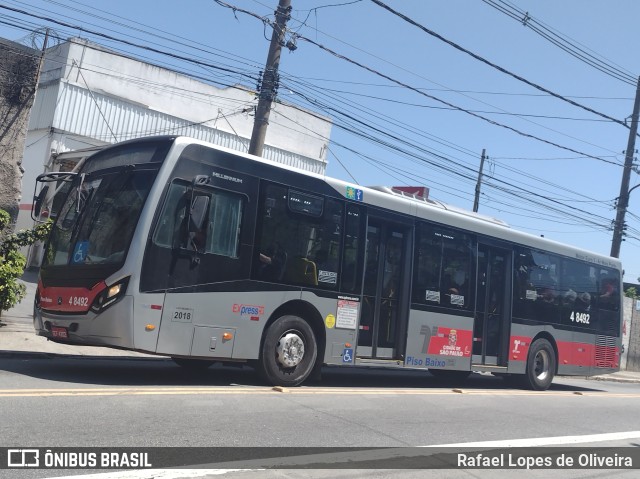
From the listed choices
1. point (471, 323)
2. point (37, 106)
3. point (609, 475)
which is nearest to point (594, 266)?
point (471, 323)

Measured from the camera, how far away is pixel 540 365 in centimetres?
1475

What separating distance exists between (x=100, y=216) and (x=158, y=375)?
271 cm

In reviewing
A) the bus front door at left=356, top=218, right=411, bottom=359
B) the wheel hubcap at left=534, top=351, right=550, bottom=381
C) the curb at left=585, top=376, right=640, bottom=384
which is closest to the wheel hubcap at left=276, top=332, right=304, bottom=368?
the bus front door at left=356, top=218, right=411, bottom=359

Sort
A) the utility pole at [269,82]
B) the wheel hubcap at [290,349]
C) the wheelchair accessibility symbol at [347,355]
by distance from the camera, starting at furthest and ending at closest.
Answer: the utility pole at [269,82] → the wheelchair accessibility symbol at [347,355] → the wheel hubcap at [290,349]

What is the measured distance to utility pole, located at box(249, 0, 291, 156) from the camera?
14.8 meters

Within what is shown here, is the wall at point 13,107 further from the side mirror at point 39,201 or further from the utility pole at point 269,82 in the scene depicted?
the utility pole at point 269,82

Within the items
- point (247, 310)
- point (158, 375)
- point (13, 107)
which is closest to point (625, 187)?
point (247, 310)

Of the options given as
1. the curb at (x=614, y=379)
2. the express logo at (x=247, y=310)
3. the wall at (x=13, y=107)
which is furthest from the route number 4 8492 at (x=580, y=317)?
the wall at (x=13, y=107)

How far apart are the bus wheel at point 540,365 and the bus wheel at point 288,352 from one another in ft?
20.2

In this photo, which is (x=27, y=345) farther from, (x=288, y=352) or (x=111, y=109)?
(x=111, y=109)

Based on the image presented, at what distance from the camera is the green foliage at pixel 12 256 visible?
11555 mm

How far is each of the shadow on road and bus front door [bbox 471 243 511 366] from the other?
856 mm

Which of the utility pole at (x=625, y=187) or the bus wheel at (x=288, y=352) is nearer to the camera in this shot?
the bus wheel at (x=288, y=352)

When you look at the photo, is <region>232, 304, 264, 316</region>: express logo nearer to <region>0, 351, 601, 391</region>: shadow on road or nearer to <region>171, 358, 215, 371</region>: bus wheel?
<region>0, 351, 601, 391</region>: shadow on road
